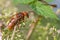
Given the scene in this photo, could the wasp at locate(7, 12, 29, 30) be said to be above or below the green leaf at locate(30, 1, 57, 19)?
below

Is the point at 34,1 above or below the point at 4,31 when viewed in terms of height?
above

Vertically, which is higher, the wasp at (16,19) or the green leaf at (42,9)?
the green leaf at (42,9)

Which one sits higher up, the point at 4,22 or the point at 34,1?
the point at 34,1

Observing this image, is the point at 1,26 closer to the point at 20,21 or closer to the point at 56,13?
the point at 20,21

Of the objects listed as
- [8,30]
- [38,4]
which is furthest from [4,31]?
[38,4]

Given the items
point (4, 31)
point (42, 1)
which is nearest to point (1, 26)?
point (4, 31)

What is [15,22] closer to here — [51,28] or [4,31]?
[4,31]
